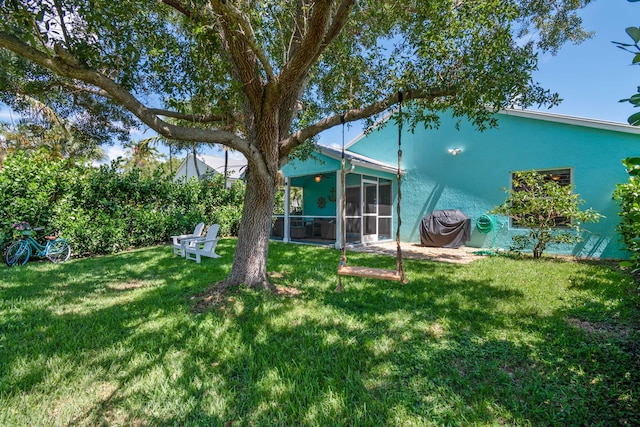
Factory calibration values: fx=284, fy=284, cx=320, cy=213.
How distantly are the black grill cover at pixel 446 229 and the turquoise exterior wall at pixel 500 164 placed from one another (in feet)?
1.08

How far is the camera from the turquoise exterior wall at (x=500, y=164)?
7.59 meters

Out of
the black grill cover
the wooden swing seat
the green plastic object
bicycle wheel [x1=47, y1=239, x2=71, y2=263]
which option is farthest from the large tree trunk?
the green plastic object

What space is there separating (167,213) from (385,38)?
9080 millimetres

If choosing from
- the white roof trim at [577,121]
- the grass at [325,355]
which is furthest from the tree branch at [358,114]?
the white roof trim at [577,121]

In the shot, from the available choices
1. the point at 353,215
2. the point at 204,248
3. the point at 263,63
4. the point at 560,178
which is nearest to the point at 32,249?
the point at 204,248

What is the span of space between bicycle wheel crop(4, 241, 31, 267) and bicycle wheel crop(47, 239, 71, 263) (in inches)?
15.9

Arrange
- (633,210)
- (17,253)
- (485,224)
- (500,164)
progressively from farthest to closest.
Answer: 1. (485,224)
2. (500,164)
3. (17,253)
4. (633,210)

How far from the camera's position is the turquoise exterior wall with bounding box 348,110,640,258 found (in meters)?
7.59

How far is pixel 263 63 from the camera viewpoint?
3410 millimetres

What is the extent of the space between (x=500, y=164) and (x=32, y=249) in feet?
44.9

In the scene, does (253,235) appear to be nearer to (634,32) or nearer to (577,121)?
(634,32)

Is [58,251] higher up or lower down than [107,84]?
lower down

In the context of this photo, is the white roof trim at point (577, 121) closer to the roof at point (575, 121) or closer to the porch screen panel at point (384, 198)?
the roof at point (575, 121)

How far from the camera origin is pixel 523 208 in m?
7.56
